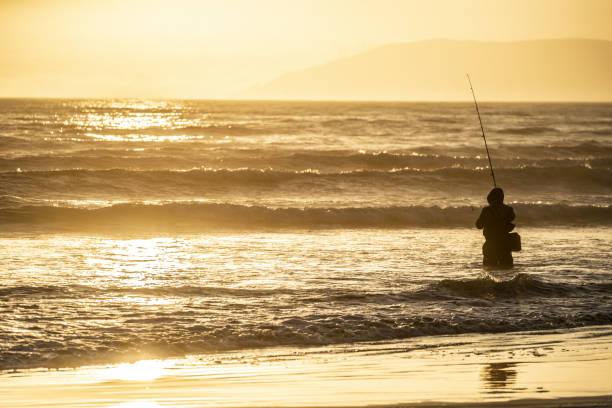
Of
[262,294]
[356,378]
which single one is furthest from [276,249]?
[356,378]

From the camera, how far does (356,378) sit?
21.4ft

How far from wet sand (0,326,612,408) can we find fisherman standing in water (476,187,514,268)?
3286mm

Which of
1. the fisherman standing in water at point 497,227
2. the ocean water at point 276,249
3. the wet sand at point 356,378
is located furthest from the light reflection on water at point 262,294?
the wet sand at point 356,378

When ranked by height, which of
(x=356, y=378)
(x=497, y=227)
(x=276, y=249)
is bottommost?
(x=276, y=249)

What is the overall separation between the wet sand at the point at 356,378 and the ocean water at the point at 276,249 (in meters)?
0.50

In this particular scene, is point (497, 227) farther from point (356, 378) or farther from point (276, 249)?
point (356, 378)

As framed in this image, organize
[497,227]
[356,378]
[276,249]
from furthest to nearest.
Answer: [276,249]
[497,227]
[356,378]

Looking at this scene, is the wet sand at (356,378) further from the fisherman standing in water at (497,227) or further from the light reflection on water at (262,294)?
the fisherman standing in water at (497,227)

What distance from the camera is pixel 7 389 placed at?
6.26 meters

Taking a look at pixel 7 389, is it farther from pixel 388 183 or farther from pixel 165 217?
pixel 388 183

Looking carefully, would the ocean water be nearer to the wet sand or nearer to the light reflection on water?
the light reflection on water

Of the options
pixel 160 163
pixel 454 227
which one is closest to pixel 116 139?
pixel 160 163

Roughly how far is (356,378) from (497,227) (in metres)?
5.29

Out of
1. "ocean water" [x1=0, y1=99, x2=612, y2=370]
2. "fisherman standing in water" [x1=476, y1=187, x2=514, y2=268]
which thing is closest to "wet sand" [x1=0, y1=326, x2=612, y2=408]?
"ocean water" [x1=0, y1=99, x2=612, y2=370]
